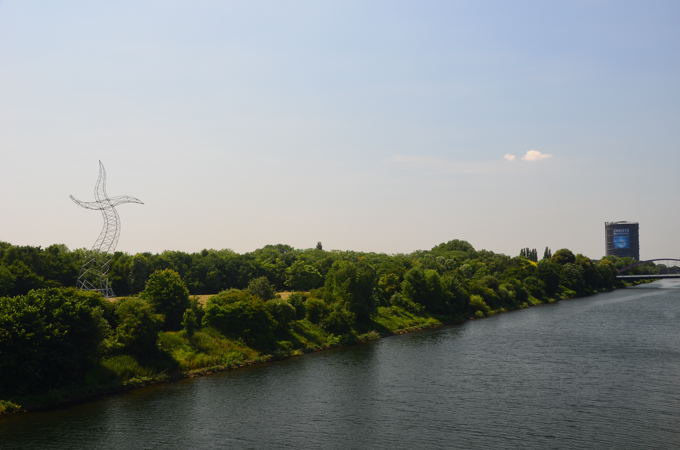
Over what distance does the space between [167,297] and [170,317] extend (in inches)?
127

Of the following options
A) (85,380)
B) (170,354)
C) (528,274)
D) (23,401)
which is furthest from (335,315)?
(528,274)

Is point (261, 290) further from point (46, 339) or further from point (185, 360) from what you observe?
point (46, 339)

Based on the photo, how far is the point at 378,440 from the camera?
45281 mm

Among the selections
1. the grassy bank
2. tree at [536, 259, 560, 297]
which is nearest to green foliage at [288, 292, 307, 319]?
the grassy bank

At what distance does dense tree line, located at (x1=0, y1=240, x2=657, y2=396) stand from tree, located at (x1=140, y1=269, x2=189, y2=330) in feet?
0.49

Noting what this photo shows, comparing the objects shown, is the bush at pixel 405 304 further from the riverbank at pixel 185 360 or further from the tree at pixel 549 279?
the tree at pixel 549 279

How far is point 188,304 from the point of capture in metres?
82.9

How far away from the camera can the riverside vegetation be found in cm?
5672

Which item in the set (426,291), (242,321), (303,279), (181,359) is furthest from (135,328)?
(303,279)

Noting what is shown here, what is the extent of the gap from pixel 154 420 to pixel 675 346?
8021cm

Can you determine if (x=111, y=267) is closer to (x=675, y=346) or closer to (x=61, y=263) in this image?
(x=61, y=263)

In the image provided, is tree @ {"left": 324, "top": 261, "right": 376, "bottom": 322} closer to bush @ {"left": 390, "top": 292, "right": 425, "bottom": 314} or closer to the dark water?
the dark water

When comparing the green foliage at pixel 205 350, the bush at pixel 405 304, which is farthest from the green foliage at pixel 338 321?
the bush at pixel 405 304

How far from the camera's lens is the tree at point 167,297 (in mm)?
78938
